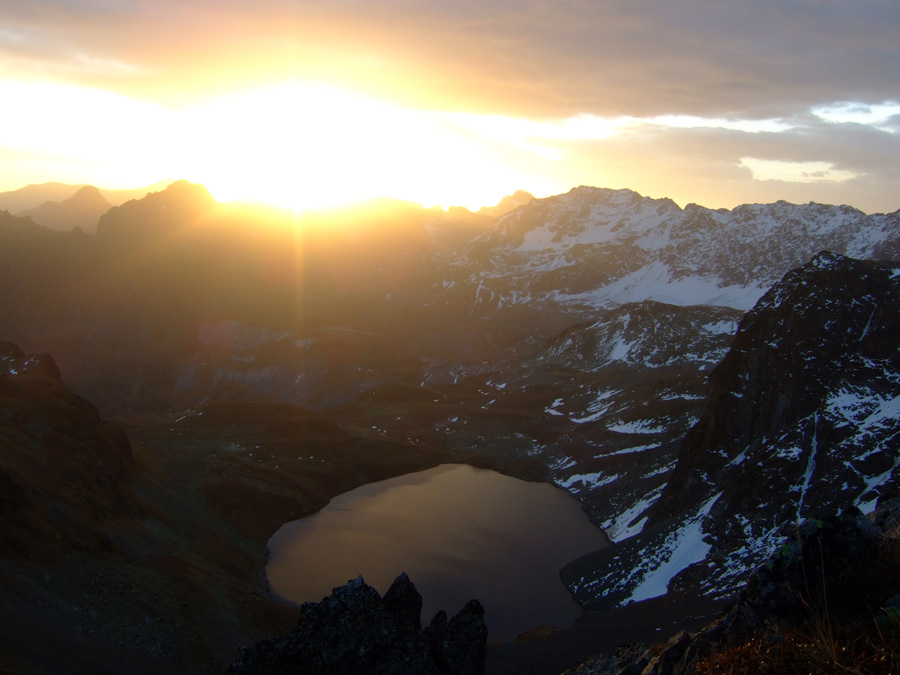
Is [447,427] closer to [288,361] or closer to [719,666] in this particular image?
[288,361]

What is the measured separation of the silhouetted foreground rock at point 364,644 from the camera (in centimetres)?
2253

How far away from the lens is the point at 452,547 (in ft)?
215

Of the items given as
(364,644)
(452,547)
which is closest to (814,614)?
(364,644)

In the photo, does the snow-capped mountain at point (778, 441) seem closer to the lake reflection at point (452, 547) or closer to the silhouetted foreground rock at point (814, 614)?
the lake reflection at point (452, 547)

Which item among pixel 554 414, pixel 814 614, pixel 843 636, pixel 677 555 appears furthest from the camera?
pixel 554 414

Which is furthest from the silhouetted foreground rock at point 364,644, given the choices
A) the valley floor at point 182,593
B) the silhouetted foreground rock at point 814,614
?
the valley floor at point 182,593

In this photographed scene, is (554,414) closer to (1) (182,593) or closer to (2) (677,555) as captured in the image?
(2) (677,555)

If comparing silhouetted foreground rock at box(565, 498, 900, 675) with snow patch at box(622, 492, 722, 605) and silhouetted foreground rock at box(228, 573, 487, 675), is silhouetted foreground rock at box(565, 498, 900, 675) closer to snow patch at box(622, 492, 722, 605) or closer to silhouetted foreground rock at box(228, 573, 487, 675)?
silhouetted foreground rock at box(228, 573, 487, 675)

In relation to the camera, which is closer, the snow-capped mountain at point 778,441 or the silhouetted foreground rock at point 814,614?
the silhouetted foreground rock at point 814,614

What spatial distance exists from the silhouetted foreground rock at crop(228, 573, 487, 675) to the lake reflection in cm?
2684

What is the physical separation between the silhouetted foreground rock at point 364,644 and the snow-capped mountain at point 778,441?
26040 mm

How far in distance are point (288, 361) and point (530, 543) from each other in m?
114

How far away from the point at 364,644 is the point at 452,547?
143 feet

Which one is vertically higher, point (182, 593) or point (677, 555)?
point (677, 555)
